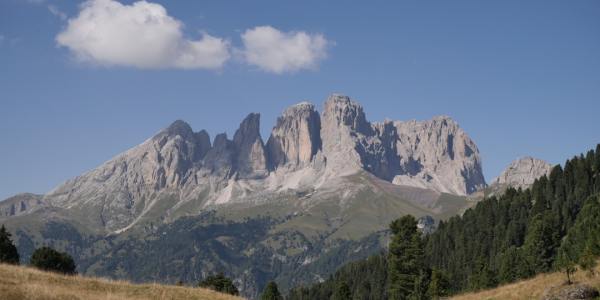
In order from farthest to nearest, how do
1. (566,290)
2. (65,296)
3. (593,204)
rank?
(593,204)
(566,290)
(65,296)

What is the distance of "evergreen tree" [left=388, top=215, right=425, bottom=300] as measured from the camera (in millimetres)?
98062

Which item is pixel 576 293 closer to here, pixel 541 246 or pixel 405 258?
pixel 405 258

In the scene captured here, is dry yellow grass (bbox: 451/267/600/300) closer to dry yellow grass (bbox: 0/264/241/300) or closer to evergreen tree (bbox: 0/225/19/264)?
dry yellow grass (bbox: 0/264/241/300)

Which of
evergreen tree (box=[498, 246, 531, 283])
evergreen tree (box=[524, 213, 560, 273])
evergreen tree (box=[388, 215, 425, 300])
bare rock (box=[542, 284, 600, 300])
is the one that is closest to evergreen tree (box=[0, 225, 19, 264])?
evergreen tree (box=[388, 215, 425, 300])

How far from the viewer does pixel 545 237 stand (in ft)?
479

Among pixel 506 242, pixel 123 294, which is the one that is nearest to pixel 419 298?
pixel 123 294

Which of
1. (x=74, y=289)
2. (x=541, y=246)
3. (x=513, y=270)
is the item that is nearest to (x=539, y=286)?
(x=74, y=289)

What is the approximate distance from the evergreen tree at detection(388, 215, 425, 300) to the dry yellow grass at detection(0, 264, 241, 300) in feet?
176

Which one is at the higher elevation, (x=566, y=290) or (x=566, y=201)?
(x=566, y=201)

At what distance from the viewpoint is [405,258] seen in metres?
98.8

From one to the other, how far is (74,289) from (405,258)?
223 feet

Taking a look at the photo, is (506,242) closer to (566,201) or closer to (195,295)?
(566,201)

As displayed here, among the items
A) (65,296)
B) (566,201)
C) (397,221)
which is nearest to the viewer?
(65,296)

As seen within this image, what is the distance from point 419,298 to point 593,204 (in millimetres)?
66042
